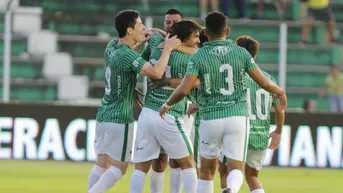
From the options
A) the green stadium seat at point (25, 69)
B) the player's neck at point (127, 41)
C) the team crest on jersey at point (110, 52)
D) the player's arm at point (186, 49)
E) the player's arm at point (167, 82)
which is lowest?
the green stadium seat at point (25, 69)

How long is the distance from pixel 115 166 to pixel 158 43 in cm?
140

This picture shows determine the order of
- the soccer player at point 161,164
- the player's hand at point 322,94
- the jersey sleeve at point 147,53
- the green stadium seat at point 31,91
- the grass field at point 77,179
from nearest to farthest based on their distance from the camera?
the soccer player at point 161,164 → the jersey sleeve at point 147,53 → the grass field at point 77,179 → the green stadium seat at point 31,91 → the player's hand at point 322,94

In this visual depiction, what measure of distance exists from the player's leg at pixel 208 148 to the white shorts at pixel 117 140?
0.93m

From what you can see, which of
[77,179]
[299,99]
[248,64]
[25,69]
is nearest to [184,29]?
[248,64]

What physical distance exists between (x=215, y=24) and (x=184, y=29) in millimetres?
699

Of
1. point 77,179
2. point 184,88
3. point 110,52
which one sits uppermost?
point 110,52

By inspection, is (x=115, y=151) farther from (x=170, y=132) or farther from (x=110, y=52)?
(x=110, y=52)

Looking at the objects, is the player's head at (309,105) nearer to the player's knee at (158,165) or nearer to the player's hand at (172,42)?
the player's knee at (158,165)

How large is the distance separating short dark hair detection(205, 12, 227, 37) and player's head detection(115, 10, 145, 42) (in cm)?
101

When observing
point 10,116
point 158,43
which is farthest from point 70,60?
point 158,43

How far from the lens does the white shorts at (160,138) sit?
11414 mm

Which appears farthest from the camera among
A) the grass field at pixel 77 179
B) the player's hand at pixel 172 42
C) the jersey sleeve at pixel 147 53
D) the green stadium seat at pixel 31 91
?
the green stadium seat at pixel 31 91

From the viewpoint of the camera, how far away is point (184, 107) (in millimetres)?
11688

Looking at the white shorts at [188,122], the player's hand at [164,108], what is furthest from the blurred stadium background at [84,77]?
the player's hand at [164,108]
